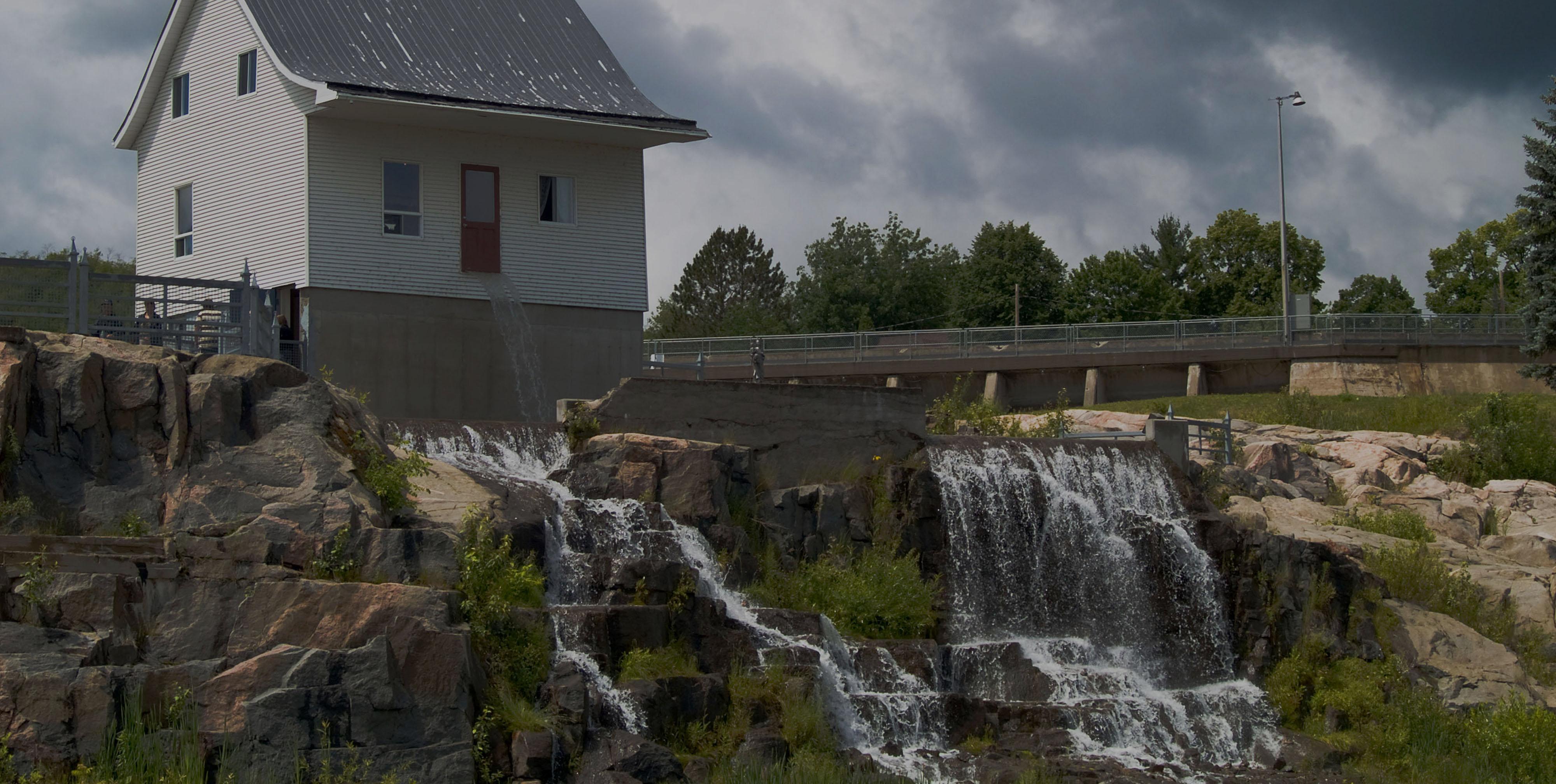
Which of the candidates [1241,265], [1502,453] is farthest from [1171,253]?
[1502,453]

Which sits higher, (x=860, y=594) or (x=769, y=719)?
(x=860, y=594)

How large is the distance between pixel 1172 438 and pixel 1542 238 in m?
17.6

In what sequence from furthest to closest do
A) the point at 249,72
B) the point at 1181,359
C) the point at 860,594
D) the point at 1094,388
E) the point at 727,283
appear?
the point at 727,283
the point at 1181,359
the point at 1094,388
the point at 249,72
the point at 860,594

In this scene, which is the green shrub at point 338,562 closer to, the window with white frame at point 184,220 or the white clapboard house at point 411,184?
the white clapboard house at point 411,184

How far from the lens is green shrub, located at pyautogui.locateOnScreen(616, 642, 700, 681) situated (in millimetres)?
17141

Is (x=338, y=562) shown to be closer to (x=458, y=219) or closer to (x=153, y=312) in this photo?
(x=153, y=312)

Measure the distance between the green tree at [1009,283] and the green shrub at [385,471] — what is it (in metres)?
56.2

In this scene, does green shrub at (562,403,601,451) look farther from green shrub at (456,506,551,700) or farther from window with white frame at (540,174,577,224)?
window with white frame at (540,174,577,224)

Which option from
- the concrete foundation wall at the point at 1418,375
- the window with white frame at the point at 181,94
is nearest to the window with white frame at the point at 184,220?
the window with white frame at the point at 181,94

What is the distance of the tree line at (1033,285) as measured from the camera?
242 feet

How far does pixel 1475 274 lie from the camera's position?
86.0 meters

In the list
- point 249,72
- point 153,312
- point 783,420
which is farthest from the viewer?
point 249,72

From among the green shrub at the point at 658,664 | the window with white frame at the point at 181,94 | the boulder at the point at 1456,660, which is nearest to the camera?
the green shrub at the point at 658,664

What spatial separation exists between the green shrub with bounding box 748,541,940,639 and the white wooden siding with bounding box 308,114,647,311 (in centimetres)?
1009
